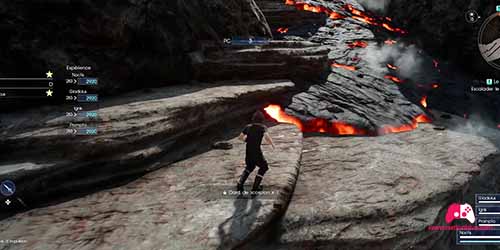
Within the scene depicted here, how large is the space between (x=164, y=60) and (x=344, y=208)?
8118 mm

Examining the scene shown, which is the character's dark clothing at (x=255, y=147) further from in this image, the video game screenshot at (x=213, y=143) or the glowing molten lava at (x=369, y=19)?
the glowing molten lava at (x=369, y=19)

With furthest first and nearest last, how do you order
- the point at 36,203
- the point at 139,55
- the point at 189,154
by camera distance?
1. the point at 139,55
2. the point at 189,154
3. the point at 36,203

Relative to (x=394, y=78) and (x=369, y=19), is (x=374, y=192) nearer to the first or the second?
(x=394, y=78)

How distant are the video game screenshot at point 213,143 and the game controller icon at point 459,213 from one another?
0.03m

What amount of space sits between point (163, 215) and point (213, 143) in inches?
137

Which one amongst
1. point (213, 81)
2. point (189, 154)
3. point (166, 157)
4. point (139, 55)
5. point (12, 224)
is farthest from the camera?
point (213, 81)

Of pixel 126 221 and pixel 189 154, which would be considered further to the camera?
pixel 189 154

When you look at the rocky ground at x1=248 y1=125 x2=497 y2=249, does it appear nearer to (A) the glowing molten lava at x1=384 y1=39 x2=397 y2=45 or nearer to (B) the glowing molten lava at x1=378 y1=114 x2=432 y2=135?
(B) the glowing molten lava at x1=378 y1=114 x2=432 y2=135

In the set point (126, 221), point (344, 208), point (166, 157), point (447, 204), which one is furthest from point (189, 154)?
point (447, 204)

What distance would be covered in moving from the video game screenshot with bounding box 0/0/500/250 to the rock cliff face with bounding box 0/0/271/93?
0.04 m

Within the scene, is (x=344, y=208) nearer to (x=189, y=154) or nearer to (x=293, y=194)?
(x=293, y=194)

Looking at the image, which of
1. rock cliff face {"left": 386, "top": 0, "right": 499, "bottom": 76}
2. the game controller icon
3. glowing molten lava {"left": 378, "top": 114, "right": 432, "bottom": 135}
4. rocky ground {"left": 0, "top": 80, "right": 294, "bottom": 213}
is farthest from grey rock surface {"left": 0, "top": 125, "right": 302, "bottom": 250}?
rock cliff face {"left": 386, "top": 0, "right": 499, "bottom": 76}

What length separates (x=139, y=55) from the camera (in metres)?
10.1

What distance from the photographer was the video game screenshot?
530cm
